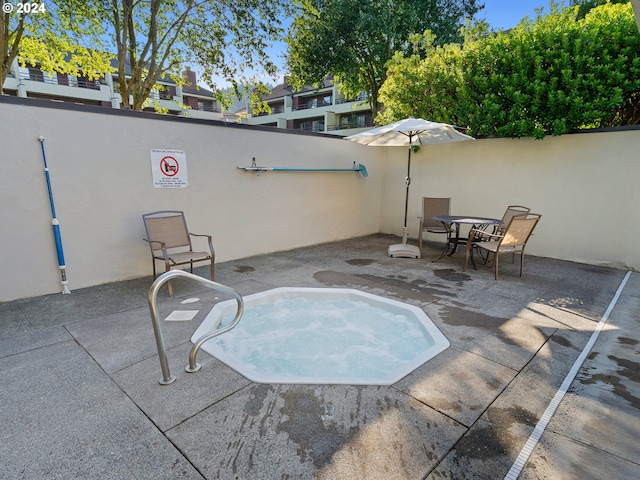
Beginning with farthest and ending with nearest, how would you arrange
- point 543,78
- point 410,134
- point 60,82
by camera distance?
point 60,82 → point 410,134 → point 543,78

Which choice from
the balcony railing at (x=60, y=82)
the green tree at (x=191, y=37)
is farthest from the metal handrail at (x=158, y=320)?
the balcony railing at (x=60, y=82)

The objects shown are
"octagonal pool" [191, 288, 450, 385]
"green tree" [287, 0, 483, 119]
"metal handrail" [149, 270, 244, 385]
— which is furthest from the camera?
"green tree" [287, 0, 483, 119]

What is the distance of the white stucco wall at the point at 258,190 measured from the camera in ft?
13.3

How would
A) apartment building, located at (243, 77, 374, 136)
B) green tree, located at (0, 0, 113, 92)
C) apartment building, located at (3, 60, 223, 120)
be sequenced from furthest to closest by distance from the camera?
apartment building, located at (243, 77, 374, 136) → apartment building, located at (3, 60, 223, 120) → green tree, located at (0, 0, 113, 92)

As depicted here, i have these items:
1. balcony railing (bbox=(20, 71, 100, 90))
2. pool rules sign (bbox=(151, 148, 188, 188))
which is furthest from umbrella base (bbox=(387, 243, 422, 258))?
balcony railing (bbox=(20, 71, 100, 90))

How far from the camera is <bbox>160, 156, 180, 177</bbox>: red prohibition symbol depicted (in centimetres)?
505

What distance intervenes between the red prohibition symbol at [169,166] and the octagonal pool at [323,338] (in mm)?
2467

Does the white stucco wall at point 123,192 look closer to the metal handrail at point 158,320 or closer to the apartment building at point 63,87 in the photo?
the metal handrail at point 158,320

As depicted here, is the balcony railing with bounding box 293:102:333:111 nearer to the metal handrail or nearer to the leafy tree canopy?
the leafy tree canopy

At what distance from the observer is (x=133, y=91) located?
32.1 feet

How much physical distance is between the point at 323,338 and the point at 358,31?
12.6m

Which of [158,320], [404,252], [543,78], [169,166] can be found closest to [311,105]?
[543,78]

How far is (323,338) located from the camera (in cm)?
A: 353

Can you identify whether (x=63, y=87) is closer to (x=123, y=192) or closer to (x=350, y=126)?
(x=350, y=126)
